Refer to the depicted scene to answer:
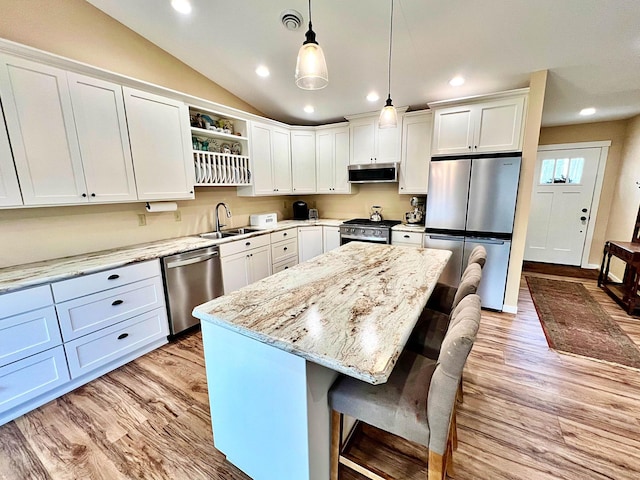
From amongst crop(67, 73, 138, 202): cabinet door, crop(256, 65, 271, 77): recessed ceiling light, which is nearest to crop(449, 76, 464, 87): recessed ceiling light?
crop(256, 65, 271, 77): recessed ceiling light

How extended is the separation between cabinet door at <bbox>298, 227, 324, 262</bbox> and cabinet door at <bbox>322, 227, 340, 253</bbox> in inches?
2.1

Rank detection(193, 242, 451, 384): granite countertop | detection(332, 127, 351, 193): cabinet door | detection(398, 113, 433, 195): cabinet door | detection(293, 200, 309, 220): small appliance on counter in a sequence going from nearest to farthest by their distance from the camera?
detection(193, 242, 451, 384): granite countertop < detection(398, 113, 433, 195): cabinet door < detection(332, 127, 351, 193): cabinet door < detection(293, 200, 309, 220): small appliance on counter

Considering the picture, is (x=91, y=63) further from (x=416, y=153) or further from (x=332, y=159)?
(x=416, y=153)

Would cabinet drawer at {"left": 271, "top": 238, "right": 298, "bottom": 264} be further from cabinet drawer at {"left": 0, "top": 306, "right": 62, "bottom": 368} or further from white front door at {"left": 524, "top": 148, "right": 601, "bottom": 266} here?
white front door at {"left": 524, "top": 148, "right": 601, "bottom": 266}

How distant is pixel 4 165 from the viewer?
1.85m

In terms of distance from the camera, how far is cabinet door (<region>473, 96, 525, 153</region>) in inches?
112

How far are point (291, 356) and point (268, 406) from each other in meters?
0.32

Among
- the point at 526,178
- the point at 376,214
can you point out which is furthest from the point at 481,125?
the point at 376,214

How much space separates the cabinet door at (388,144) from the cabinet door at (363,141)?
75 mm

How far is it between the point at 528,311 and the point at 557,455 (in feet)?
6.88

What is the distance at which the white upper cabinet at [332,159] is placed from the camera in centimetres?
419

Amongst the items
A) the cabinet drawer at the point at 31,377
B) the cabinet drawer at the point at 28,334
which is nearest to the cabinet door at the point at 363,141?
the cabinet drawer at the point at 28,334

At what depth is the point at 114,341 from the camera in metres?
2.25

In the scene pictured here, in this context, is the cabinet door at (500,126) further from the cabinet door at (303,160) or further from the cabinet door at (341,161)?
the cabinet door at (303,160)
